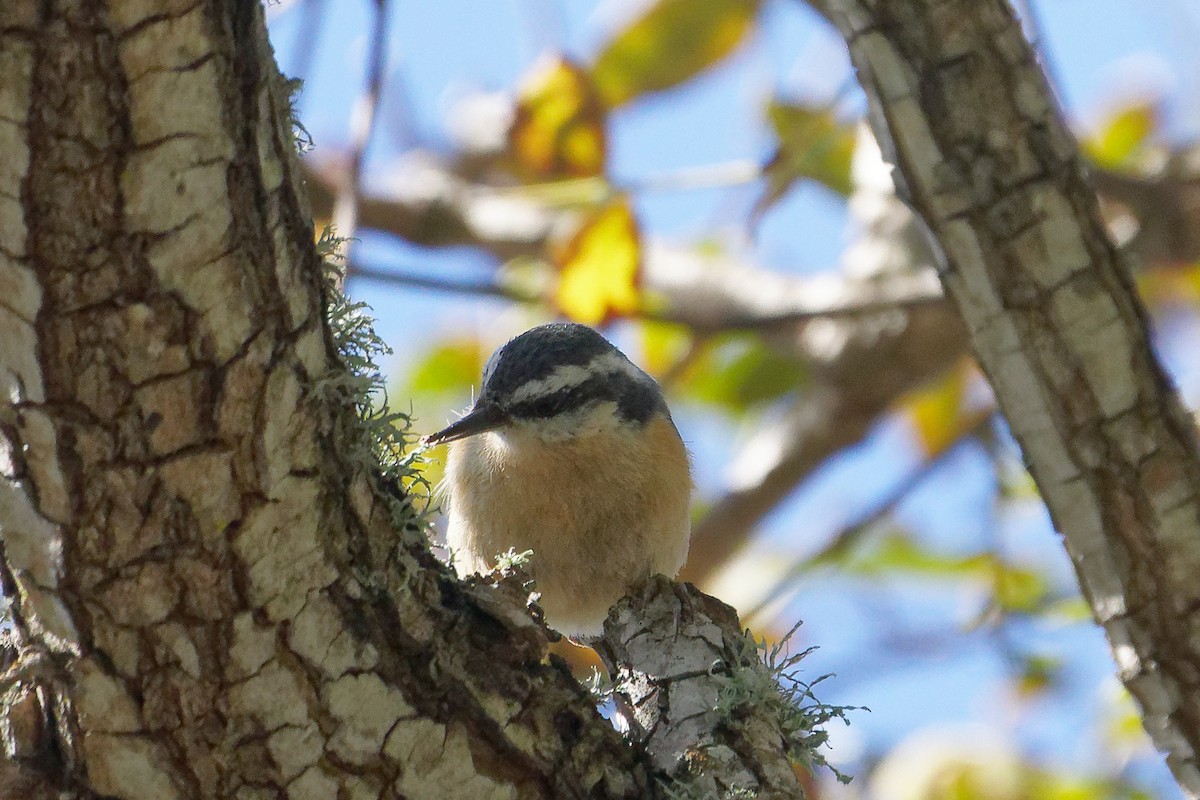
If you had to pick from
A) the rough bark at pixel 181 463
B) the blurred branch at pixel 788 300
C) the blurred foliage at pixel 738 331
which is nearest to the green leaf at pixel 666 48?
the blurred foliage at pixel 738 331

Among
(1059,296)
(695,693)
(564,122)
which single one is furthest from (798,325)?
(695,693)

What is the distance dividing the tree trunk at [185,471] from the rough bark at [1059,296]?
5.36ft

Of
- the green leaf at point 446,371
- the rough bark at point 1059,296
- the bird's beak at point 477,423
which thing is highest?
the green leaf at point 446,371

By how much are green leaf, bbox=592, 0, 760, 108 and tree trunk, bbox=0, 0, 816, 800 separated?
13.2ft

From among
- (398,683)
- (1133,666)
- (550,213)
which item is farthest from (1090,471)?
(550,213)

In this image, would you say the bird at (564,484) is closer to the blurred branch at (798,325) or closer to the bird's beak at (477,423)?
the bird's beak at (477,423)

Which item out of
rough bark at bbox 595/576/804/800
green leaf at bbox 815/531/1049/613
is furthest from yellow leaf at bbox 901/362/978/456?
rough bark at bbox 595/576/804/800

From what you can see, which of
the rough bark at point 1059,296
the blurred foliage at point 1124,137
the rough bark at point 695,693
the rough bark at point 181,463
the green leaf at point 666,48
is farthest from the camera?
the blurred foliage at point 1124,137

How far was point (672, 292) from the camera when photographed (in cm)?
607

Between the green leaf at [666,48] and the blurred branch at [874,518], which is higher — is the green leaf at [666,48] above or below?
above

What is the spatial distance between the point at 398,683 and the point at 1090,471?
72.9 inches

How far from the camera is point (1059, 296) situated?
327 cm

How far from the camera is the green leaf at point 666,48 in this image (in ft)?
20.1

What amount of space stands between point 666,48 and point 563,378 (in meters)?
2.38
